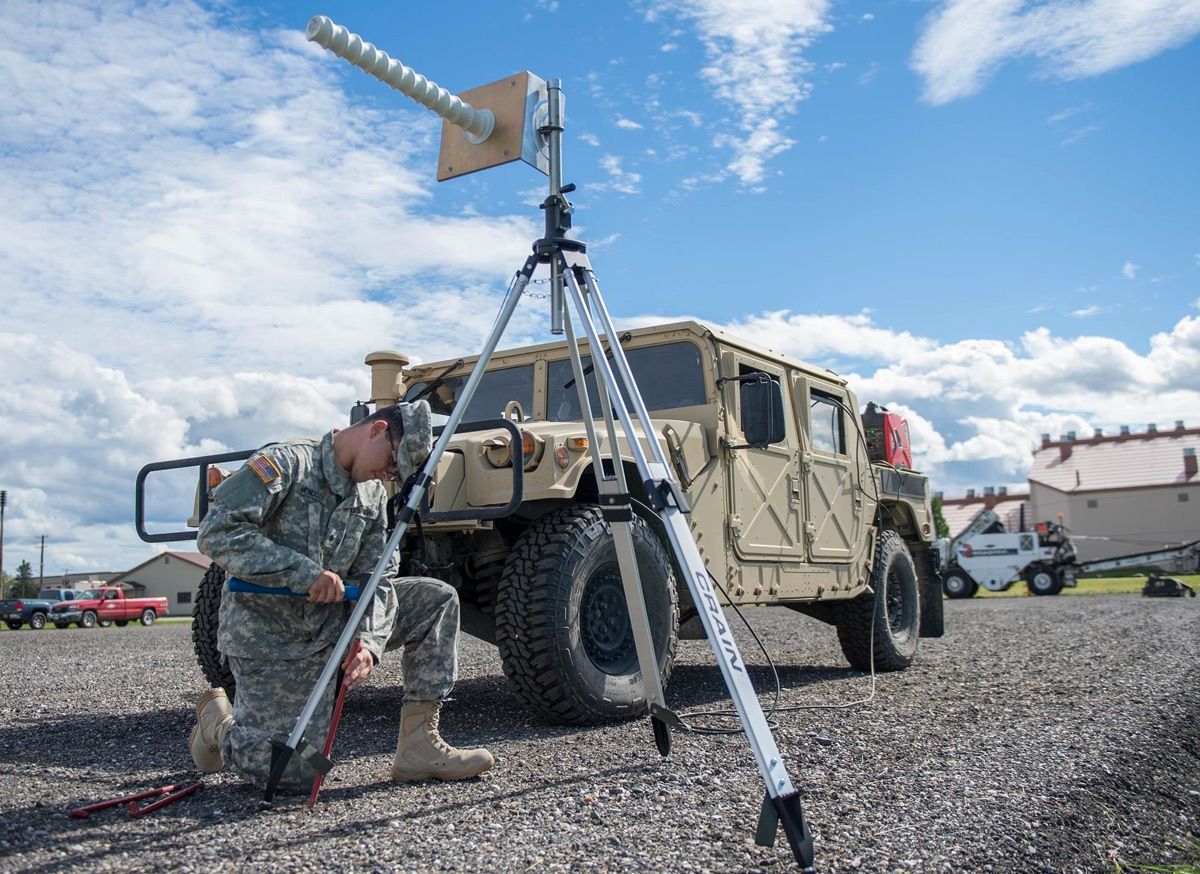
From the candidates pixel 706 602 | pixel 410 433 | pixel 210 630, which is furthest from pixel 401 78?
pixel 210 630

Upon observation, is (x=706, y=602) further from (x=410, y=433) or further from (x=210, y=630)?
(x=210, y=630)

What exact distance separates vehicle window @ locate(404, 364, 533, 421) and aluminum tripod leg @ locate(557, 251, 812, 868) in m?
2.82

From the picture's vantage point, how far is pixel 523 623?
181 inches

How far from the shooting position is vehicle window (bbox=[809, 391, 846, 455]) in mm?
7262

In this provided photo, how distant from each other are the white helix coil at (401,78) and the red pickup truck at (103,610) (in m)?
26.3

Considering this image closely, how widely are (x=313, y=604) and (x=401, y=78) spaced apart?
1.66 m

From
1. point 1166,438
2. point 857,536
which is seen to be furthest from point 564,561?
point 1166,438

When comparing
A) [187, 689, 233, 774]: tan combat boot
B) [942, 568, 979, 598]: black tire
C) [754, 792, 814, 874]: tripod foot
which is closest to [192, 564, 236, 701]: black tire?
[187, 689, 233, 774]: tan combat boot

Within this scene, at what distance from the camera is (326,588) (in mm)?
3207

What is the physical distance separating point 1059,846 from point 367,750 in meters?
2.60

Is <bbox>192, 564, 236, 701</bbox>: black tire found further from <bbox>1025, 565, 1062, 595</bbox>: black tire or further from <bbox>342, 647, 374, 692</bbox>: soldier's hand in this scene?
<bbox>1025, 565, 1062, 595</bbox>: black tire

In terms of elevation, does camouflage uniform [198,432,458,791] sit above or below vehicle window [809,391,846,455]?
below

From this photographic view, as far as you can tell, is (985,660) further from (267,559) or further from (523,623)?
(267,559)

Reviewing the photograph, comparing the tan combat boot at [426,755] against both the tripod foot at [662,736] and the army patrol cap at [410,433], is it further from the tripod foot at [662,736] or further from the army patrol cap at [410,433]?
the army patrol cap at [410,433]
